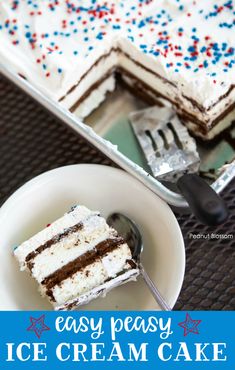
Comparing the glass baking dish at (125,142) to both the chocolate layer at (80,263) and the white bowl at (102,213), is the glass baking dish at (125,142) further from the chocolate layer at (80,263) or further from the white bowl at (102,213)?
the chocolate layer at (80,263)

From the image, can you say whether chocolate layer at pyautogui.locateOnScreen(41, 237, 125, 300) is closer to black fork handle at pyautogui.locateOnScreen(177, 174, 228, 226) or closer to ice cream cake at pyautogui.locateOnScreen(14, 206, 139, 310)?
ice cream cake at pyautogui.locateOnScreen(14, 206, 139, 310)

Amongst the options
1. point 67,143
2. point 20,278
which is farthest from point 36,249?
point 67,143

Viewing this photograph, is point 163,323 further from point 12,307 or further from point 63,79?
point 63,79

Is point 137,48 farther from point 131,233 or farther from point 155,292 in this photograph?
point 155,292

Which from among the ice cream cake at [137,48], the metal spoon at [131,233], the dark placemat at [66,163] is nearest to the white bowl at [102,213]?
the metal spoon at [131,233]

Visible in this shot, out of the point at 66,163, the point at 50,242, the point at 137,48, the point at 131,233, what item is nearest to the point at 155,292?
the point at 131,233
